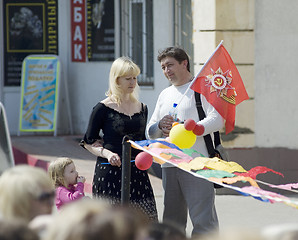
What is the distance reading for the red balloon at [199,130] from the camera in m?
5.27

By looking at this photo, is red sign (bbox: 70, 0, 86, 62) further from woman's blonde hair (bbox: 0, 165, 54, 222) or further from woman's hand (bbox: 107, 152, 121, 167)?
woman's blonde hair (bbox: 0, 165, 54, 222)

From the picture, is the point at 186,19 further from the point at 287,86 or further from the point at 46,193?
the point at 46,193

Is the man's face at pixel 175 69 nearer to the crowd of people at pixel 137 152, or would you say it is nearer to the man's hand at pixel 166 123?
the crowd of people at pixel 137 152

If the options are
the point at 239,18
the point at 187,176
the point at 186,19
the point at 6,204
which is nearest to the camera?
the point at 6,204

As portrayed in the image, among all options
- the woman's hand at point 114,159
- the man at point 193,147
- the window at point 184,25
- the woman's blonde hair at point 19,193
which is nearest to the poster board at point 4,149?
the woman's hand at point 114,159

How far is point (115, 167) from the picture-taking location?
218 inches

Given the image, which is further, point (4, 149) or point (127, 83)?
point (4, 149)

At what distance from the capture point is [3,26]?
13852 millimetres

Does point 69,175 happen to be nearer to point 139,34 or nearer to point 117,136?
point 117,136

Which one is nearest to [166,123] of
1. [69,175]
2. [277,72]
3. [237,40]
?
[69,175]

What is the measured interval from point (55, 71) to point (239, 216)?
Result: 247 inches

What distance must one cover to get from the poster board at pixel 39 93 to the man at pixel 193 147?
25.4 feet

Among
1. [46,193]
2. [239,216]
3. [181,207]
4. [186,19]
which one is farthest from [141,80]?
[46,193]

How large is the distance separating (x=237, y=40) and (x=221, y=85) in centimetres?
317
